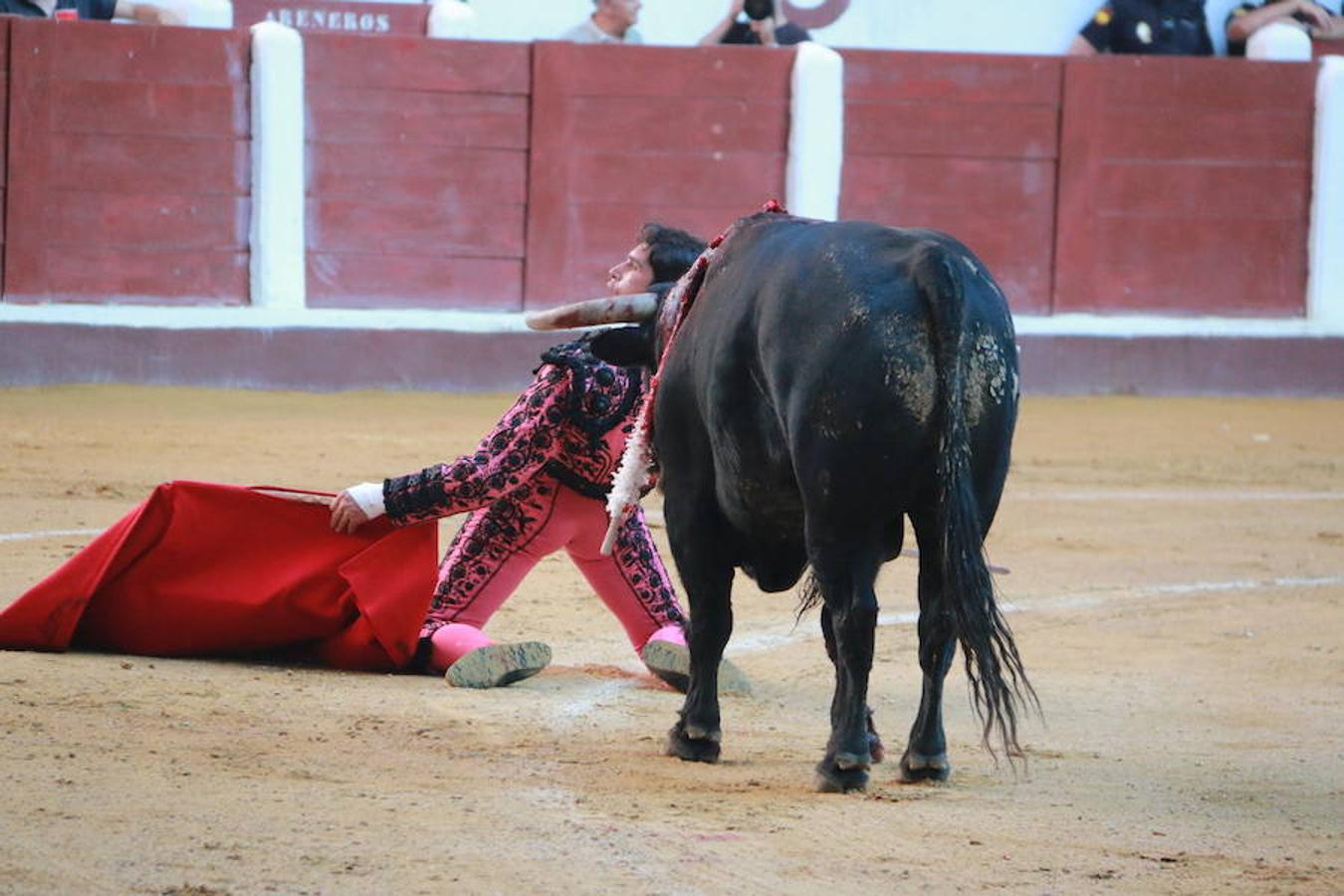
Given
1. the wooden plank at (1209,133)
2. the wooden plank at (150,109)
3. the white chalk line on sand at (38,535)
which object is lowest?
the white chalk line on sand at (38,535)

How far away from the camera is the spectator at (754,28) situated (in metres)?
9.91

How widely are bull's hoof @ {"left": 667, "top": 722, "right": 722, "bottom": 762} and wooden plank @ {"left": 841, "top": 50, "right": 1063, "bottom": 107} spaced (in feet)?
21.9

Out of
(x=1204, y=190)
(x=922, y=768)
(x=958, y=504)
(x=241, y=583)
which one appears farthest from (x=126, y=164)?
(x=958, y=504)

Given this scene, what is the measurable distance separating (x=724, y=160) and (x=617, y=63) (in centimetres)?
63

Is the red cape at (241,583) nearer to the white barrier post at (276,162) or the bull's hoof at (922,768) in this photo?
the bull's hoof at (922,768)

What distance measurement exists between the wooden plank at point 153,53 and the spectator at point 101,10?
131 millimetres

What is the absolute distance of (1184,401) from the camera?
32.8 feet

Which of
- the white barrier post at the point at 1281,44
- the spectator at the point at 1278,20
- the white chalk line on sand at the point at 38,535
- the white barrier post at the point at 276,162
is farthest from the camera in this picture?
the spectator at the point at 1278,20

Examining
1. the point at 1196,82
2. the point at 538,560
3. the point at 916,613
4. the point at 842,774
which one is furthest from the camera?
the point at 1196,82

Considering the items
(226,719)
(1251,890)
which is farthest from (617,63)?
(1251,890)

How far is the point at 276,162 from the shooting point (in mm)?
9055

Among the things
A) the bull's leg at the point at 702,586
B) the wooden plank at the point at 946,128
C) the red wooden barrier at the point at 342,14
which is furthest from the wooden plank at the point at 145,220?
the bull's leg at the point at 702,586

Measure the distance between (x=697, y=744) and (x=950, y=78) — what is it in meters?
6.88

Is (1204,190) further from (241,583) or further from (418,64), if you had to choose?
(241,583)
